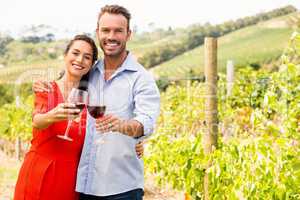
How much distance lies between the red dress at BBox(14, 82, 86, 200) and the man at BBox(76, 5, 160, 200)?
50mm

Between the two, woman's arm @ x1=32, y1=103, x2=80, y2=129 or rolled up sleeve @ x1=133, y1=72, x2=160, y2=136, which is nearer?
woman's arm @ x1=32, y1=103, x2=80, y2=129

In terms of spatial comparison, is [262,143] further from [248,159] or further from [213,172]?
[213,172]

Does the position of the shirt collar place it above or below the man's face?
below

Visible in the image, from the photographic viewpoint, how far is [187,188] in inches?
183

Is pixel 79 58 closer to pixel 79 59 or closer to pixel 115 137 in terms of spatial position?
pixel 79 59

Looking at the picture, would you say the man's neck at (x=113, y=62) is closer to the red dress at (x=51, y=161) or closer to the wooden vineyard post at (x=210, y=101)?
the red dress at (x=51, y=161)

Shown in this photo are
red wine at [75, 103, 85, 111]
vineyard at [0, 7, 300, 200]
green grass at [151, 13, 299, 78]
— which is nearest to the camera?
red wine at [75, 103, 85, 111]

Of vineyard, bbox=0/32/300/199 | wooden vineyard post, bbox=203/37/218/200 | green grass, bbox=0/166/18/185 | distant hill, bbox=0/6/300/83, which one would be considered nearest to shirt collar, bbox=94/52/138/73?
vineyard, bbox=0/32/300/199

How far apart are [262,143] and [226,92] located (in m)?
5.39

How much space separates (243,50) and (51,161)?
31.7 metres

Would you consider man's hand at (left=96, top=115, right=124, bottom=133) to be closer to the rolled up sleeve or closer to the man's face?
the rolled up sleeve

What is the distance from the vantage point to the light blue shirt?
244 cm

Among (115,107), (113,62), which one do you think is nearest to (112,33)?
(113,62)

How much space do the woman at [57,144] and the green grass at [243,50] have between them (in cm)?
2650
